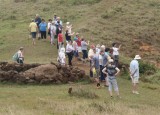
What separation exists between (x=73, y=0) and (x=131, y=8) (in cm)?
775

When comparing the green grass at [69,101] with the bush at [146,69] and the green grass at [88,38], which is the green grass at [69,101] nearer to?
the green grass at [88,38]

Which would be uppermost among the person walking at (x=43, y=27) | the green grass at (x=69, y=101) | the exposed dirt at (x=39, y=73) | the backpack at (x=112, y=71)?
the person walking at (x=43, y=27)

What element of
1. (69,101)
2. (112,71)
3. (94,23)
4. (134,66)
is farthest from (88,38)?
(69,101)

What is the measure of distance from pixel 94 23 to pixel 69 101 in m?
20.1

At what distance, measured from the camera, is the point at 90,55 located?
25031 millimetres

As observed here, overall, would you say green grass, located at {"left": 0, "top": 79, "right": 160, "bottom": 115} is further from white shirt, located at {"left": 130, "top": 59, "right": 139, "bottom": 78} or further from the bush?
→ the bush

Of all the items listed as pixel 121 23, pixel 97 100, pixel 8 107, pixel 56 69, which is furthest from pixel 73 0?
pixel 8 107

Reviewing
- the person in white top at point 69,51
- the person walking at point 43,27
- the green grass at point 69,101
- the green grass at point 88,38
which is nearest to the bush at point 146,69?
the green grass at point 88,38

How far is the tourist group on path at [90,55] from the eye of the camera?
69.6ft

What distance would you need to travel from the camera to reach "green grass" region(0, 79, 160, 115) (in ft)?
56.6

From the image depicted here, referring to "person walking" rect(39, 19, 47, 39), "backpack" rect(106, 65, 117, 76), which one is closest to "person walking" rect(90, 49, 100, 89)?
"backpack" rect(106, 65, 117, 76)

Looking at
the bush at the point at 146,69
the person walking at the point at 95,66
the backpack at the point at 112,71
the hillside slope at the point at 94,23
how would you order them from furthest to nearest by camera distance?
the hillside slope at the point at 94,23
the bush at the point at 146,69
the person walking at the point at 95,66
the backpack at the point at 112,71

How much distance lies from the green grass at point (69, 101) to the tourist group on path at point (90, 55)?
0.72m

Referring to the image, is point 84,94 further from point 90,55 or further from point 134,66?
point 90,55
